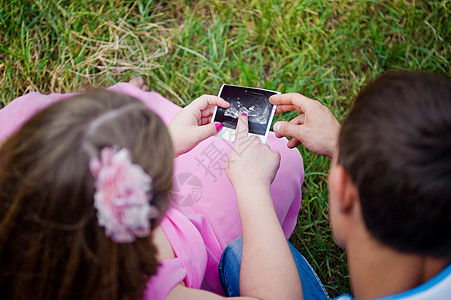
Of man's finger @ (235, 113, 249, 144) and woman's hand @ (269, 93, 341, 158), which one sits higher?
woman's hand @ (269, 93, 341, 158)

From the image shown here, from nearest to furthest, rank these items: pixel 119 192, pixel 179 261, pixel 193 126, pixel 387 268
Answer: pixel 119 192 < pixel 387 268 < pixel 179 261 < pixel 193 126

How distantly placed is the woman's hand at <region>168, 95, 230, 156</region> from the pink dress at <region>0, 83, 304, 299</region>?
0.32ft

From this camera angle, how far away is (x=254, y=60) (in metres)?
1.98

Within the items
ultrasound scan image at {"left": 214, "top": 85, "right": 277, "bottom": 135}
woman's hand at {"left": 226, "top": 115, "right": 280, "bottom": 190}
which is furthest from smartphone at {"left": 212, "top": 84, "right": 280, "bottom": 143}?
woman's hand at {"left": 226, "top": 115, "right": 280, "bottom": 190}

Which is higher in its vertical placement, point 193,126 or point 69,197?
point 69,197

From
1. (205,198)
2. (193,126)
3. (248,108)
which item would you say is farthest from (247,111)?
(205,198)

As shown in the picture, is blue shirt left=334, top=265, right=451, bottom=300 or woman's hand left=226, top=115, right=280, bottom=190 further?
woman's hand left=226, top=115, right=280, bottom=190

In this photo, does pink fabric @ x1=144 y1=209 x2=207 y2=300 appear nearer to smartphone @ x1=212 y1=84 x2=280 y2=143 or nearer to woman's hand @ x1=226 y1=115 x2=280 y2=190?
woman's hand @ x1=226 y1=115 x2=280 y2=190

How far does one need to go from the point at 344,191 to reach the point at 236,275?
1.57 feet

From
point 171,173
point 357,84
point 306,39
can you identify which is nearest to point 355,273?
point 171,173

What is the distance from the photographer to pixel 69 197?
0.69m

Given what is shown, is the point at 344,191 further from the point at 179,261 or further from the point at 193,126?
the point at 193,126

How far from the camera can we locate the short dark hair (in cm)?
70

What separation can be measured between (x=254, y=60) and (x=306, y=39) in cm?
28
